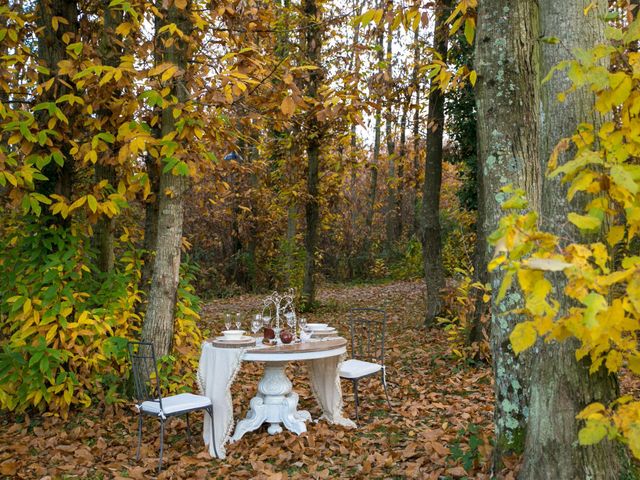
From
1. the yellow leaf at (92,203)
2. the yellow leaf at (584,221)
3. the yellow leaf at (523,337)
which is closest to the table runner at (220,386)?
the yellow leaf at (92,203)

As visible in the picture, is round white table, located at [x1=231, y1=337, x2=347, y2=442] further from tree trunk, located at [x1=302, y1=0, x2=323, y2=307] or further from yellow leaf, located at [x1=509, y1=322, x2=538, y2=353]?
tree trunk, located at [x1=302, y1=0, x2=323, y2=307]

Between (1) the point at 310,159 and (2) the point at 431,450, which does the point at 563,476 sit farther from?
(1) the point at 310,159

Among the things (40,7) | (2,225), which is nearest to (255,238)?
(2,225)

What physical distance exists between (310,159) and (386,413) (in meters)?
6.54

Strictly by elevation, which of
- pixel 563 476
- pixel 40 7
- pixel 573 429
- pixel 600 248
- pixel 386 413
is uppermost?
pixel 40 7

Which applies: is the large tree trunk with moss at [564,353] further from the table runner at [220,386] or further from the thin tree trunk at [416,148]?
the thin tree trunk at [416,148]

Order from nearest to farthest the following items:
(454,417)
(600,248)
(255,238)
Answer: (600,248), (454,417), (255,238)

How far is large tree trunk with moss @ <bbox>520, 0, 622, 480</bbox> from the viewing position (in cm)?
255

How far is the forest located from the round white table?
0.03m

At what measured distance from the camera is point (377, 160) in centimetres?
1833

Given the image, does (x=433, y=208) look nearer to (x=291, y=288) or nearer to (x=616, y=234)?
(x=291, y=288)

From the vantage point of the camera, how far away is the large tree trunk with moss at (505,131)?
3.44m

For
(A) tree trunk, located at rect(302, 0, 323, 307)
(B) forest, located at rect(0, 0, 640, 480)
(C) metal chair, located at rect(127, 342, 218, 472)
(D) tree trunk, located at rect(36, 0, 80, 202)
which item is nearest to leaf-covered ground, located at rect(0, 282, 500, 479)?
(B) forest, located at rect(0, 0, 640, 480)

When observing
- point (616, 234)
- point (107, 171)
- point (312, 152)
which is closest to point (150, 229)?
point (107, 171)
